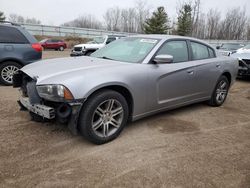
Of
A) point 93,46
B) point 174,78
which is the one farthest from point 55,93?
point 93,46

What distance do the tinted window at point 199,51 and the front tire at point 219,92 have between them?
27.9 inches

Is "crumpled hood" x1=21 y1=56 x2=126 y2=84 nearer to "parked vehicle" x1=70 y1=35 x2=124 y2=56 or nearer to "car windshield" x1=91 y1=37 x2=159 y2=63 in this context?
"car windshield" x1=91 y1=37 x2=159 y2=63

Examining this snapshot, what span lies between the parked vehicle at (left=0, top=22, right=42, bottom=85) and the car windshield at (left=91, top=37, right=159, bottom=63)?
305 centimetres

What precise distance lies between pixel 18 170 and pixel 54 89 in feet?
3.29

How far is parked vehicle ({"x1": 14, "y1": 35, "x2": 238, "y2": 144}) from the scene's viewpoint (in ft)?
9.93

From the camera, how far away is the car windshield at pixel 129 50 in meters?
3.91

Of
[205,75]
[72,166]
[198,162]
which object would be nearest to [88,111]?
[72,166]

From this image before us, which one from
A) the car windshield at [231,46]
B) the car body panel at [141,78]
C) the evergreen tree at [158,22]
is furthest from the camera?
the evergreen tree at [158,22]

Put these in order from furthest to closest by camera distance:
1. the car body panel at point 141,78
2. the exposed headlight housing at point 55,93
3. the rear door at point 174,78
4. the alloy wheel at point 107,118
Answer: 1. the rear door at point 174,78
2. the alloy wheel at point 107,118
3. the car body panel at point 141,78
4. the exposed headlight housing at point 55,93

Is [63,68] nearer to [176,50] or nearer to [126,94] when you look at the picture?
[126,94]

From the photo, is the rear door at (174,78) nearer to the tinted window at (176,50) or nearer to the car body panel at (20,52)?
the tinted window at (176,50)

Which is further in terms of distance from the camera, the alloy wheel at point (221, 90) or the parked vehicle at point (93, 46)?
the parked vehicle at point (93, 46)

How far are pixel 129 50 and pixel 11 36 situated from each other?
414 cm

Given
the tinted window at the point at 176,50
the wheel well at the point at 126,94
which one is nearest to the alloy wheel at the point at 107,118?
the wheel well at the point at 126,94
